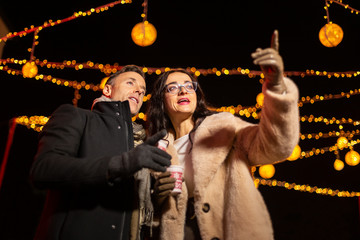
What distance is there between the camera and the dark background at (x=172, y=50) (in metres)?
6.14

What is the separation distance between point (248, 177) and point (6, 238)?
6.54 metres

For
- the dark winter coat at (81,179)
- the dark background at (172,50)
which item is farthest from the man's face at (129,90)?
the dark background at (172,50)

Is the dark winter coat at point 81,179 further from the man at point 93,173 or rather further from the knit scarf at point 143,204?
the knit scarf at point 143,204

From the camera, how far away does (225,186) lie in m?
1.92

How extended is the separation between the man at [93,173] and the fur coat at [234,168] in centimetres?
41

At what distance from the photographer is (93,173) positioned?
1407mm

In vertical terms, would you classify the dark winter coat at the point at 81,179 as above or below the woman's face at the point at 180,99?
below

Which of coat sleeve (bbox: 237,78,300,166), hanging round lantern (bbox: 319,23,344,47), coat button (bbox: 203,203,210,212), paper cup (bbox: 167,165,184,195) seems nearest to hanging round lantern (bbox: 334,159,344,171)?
hanging round lantern (bbox: 319,23,344,47)

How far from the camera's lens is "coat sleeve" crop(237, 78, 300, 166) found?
1.50 meters

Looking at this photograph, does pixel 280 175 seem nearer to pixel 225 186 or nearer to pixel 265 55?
pixel 225 186

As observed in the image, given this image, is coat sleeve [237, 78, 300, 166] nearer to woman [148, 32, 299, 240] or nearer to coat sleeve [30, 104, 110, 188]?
woman [148, 32, 299, 240]

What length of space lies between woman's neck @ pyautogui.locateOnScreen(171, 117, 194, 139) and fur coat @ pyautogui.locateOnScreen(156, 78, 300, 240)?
0.43 meters

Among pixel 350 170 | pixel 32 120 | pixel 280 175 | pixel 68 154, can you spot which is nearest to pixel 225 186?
pixel 68 154

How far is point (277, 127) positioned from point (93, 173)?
3.58 feet
